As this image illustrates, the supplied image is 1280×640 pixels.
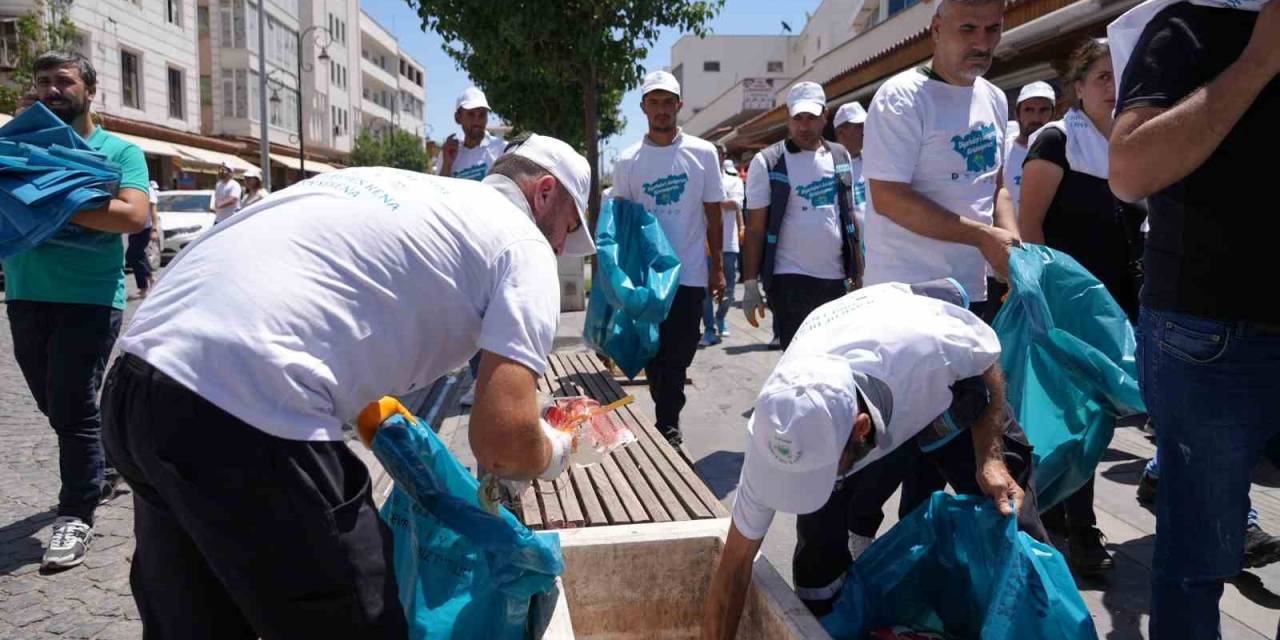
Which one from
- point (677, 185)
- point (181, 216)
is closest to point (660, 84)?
point (677, 185)

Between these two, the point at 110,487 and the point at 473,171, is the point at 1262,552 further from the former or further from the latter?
the point at 473,171

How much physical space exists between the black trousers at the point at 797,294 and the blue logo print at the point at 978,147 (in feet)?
5.51

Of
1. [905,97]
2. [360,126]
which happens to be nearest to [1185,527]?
[905,97]

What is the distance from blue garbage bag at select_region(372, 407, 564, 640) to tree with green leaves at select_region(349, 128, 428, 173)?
1825 inches

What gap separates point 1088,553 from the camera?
132 inches

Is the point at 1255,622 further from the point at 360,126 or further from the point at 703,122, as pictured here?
the point at 360,126

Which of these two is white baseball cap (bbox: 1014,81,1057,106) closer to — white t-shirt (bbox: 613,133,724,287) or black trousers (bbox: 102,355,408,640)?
white t-shirt (bbox: 613,133,724,287)

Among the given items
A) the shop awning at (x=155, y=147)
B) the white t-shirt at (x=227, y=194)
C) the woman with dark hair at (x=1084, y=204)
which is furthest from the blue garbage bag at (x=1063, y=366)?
the shop awning at (x=155, y=147)

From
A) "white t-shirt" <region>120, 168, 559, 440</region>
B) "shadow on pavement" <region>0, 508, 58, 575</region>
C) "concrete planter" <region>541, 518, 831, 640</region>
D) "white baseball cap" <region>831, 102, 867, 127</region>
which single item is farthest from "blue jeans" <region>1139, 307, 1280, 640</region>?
"white baseball cap" <region>831, 102, 867, 127</region>

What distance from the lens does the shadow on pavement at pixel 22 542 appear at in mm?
3568

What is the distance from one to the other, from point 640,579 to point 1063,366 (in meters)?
1.44

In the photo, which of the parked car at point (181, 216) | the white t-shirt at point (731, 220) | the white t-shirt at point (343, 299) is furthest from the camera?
the parked car at point (181, 216)

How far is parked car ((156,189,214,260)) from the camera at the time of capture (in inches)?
664

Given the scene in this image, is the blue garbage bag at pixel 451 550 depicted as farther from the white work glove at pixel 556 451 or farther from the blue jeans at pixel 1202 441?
the blue jeans at pixel 1202 441
